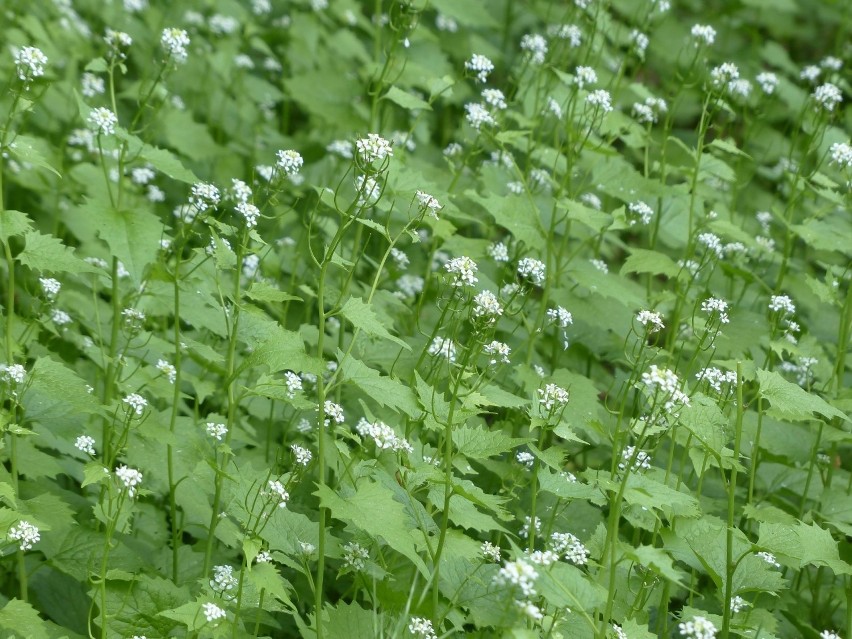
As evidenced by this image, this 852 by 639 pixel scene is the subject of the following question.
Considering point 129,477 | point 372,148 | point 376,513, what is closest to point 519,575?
point 376,513

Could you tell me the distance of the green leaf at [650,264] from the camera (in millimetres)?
4469

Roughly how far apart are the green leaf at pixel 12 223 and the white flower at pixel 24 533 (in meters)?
0.89

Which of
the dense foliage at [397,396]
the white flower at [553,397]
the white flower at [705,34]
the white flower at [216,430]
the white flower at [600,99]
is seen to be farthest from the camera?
the white flower at [705,34]

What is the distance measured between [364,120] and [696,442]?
9.73ft

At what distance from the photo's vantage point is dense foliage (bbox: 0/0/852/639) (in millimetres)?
3043

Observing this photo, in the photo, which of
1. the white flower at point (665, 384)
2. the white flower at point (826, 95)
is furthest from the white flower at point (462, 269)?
the white flower at point (826, 95)

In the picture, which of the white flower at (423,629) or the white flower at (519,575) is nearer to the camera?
the white flower at (519,575)

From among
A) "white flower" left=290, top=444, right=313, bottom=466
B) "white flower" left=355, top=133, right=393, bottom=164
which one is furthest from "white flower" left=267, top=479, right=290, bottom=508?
"white flower" left=355, top=133, right=393, bottom=164

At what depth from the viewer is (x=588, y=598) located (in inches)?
104

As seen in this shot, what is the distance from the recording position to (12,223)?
3.31 m

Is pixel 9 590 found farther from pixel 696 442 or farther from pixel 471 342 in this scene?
pixel 696 442

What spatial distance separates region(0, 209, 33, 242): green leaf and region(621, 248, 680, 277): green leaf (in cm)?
239

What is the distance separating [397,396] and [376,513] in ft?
1.19

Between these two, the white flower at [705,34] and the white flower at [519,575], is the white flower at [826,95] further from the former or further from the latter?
the white flower at [519,575]
